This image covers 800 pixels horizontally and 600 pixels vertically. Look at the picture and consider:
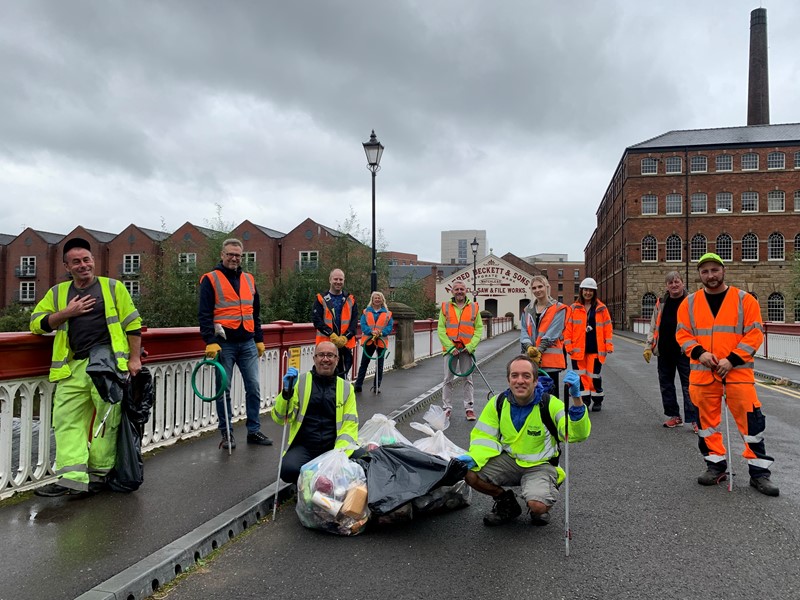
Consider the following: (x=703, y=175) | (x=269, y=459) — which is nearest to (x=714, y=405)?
(x=269, y=459)

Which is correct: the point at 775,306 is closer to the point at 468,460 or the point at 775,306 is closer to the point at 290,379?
the point at 468,460

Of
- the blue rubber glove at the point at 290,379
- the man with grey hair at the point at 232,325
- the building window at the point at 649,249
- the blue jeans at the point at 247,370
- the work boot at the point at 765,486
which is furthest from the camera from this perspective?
the building window at the point at 649,249

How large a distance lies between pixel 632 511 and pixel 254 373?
12.6 feet

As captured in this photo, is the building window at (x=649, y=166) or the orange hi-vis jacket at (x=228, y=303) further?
the building window at (x=649, y=166)

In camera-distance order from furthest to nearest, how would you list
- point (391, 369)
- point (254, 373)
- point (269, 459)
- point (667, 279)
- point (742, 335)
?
1. point (391, 369)
2. point (667, 279)
3. point (254, 373)
4. point (269, 459)
5. point (742, 335)

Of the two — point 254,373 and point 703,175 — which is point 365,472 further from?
point 703,175

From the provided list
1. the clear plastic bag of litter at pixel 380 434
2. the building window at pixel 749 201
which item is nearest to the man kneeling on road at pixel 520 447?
the clear plastic bag of litter at pixel 380 434

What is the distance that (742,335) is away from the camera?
517cm

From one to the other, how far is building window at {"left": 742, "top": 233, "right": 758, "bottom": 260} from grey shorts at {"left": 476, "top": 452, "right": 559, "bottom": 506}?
187 feet

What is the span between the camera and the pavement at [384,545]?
11.0ft

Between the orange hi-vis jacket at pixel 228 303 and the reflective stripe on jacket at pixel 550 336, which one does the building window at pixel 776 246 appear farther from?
the orange hi-vis jacket at pixel 228 303

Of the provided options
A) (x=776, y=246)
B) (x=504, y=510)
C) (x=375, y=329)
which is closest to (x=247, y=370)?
(x=504, y=510)

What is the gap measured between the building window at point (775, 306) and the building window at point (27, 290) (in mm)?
68050

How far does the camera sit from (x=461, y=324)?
8445 millimetres
